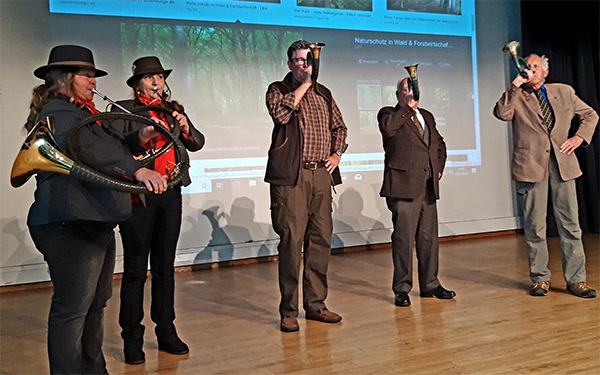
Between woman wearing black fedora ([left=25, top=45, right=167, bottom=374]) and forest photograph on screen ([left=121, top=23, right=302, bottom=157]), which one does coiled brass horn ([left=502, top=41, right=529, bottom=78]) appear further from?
forest photograph on screen ([left=121, top=23, right=302, bottom=157])

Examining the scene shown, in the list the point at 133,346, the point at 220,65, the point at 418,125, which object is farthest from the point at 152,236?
the point at 220,65

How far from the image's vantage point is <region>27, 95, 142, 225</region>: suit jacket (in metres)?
2.00

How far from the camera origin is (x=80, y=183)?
Result: 6.72 feet

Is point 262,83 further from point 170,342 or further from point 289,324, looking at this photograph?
point 170,342

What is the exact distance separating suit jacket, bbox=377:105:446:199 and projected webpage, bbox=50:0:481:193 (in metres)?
2.19

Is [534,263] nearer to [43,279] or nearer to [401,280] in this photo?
[401,280]

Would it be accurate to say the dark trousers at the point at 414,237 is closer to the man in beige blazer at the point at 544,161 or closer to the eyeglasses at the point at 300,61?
the man in beige blazer at the point at 544,161

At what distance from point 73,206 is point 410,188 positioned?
234cm

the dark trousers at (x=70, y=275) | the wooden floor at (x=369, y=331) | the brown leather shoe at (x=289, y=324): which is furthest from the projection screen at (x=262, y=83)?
the dark trousers at (x=70, y=275)

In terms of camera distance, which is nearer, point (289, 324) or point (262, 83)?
point (289, 324)

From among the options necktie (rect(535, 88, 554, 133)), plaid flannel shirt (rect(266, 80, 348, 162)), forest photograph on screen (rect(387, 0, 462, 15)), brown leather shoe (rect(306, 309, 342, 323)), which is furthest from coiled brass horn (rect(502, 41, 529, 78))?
forest photograph on screen (rect(387, 0, 462, 15))

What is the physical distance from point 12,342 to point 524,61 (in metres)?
3.56

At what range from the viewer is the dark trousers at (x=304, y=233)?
3.30 m

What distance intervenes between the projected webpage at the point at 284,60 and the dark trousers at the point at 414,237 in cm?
225
